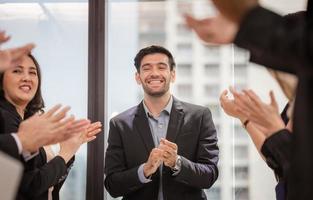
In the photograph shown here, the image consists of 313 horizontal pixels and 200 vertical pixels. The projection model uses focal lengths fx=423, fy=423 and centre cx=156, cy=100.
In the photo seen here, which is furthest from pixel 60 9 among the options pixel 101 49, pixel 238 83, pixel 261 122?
pixel 261 122

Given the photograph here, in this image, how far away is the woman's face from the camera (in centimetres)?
211

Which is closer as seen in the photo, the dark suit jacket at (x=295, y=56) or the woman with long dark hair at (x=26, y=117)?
the dark suit jacket at (x=295, y=56)

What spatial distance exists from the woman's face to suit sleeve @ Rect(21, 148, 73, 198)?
36 cm

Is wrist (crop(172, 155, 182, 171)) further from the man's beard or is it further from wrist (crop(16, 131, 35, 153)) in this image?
wrist (crop(16, 131, 35, 153))

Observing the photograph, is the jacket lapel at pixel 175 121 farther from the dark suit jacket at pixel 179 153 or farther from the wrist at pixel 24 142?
the wrist at pixel 24 142

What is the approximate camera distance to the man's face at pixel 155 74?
261cm

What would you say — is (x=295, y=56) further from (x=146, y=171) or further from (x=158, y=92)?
(x=158, y=92)

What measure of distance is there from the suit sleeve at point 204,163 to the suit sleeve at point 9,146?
120 cm

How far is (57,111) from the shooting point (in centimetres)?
157

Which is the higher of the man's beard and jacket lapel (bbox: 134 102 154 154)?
the man's beard

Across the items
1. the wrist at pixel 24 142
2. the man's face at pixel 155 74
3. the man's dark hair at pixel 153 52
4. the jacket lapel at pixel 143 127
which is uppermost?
the man's dark hair at pixel 153 52

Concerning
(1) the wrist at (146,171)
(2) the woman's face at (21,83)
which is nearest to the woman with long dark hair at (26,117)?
(2) the woman's face at (21,83)

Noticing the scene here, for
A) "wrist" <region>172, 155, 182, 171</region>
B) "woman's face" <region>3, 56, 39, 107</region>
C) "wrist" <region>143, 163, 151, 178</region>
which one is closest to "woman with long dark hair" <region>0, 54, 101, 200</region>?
"woman's face" <region>3, 56, 39, 107</region>

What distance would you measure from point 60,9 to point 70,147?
4.06 ft
